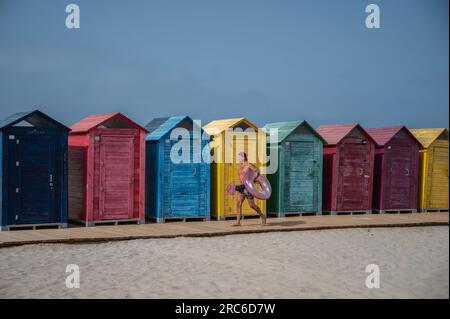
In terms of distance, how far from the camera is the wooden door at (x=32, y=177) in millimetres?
12586

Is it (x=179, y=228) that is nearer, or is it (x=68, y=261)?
A: (x=68, y=261)

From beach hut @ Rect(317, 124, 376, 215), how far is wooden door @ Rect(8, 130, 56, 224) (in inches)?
267

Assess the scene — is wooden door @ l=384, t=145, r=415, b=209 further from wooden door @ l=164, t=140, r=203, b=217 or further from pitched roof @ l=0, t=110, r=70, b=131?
pitched roof @ l=0, t=110, r=70, b=131

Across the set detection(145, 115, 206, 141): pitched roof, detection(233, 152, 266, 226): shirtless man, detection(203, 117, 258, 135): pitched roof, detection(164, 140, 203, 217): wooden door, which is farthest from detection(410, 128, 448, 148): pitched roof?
detection(145, 115, 206, 141): pitched roof

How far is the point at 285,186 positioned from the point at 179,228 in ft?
11.4

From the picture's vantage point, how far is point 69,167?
1420cm

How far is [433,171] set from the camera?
18.0 m

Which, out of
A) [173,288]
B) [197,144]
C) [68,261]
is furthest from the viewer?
[197,144]

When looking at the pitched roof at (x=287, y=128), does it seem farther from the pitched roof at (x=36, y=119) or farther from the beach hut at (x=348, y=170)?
the pitched roof at (x=36, y=119)

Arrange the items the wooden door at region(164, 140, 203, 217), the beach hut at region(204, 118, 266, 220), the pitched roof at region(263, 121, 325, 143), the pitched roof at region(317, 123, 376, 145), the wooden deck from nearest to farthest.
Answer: the wooden deck, the wooden door at region(164, 140, 203, 217), the beach hut at region(204, 118, 266, 220), the pitched roof at region(263, 121, 325, 143), the pitched roof at region(317, 123, 376, 145)

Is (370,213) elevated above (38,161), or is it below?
below

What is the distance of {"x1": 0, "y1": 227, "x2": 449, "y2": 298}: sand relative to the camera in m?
7.93
